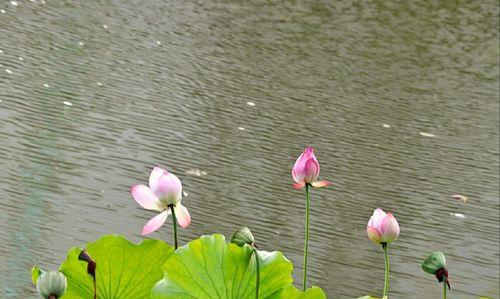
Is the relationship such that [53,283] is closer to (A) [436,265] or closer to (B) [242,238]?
(B) [242,238]

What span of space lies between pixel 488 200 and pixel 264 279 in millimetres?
2614

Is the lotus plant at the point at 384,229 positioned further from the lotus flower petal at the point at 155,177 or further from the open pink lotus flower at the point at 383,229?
the lotus flower petal at the point at 155,177

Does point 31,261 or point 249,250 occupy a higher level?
point 249,250

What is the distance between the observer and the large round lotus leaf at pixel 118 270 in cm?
88

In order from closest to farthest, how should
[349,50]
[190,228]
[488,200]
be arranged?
[190,228], [488,200], [349,50]

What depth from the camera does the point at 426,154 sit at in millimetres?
3725

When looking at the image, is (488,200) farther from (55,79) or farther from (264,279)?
(264,279)

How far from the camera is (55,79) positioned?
377cm

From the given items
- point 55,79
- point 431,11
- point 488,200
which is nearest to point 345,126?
point 488,200

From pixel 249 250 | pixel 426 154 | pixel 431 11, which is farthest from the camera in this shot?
pixel 431 11

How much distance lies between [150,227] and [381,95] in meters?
3.39

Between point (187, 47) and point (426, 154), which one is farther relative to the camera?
point (187, 47)

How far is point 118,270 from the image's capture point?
89cm

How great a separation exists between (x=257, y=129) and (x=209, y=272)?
2.80 metres
